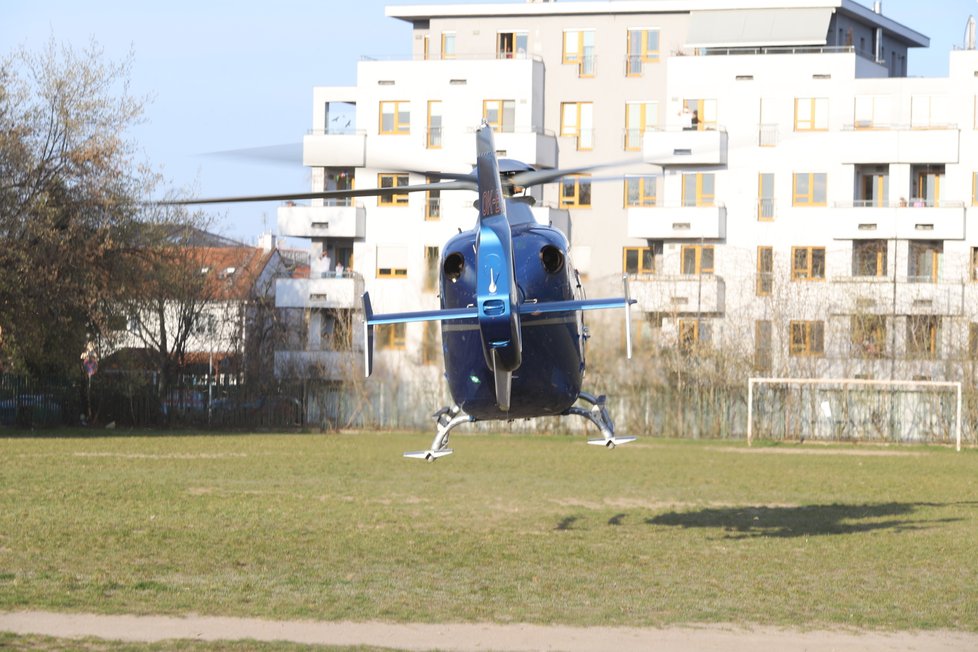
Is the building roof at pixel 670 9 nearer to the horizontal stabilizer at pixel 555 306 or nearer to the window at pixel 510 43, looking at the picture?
the window at pixel 510 43

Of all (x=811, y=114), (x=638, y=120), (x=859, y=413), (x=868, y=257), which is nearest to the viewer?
(x=859, y=413)

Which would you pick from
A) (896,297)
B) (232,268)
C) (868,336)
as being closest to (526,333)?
(868,336)

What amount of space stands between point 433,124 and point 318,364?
12935 mm

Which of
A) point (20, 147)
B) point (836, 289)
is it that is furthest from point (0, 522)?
point (836, 289)

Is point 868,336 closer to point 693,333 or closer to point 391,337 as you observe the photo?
point 693,333

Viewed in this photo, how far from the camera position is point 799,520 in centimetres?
2528

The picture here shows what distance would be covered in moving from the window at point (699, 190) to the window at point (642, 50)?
6.79 metres

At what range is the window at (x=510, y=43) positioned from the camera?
68.0 m

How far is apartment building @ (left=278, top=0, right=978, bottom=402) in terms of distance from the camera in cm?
5703

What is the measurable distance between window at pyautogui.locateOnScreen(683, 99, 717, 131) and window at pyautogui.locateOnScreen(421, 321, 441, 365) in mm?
14753

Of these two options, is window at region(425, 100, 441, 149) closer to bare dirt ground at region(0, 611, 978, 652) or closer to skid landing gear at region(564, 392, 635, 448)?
skid landing gear at region(564, 392, 635, 448)

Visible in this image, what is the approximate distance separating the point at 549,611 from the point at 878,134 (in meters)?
48.6

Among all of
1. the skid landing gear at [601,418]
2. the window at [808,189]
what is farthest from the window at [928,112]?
the skid landing gear at [601,418]

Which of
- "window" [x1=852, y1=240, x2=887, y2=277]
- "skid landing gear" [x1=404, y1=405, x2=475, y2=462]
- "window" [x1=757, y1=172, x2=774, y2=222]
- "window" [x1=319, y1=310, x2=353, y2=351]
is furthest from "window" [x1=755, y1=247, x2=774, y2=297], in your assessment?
"skid landing gear" [x1=404, y1=405, x2=475, y2=462]
